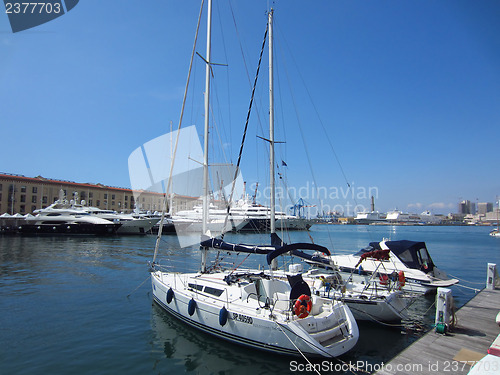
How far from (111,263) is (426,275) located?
2554cm

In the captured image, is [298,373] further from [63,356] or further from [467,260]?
[467,260]

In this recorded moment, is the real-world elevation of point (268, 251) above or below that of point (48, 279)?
above

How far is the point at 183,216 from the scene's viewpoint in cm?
8500

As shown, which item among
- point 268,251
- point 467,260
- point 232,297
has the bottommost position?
point 467,260

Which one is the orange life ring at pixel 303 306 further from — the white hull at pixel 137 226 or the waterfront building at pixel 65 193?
the waterfront building at pixel 65 193

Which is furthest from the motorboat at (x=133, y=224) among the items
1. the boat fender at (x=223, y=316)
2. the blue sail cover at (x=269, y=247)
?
the boat fender at (x=223, y=316)

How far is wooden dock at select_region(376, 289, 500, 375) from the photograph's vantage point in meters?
7.06

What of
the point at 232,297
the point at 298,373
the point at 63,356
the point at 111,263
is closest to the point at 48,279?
the point at 111,263

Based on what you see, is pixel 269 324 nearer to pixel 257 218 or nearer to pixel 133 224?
pixel 133 224

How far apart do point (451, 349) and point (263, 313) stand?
5.37 metres

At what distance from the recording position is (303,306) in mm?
9289

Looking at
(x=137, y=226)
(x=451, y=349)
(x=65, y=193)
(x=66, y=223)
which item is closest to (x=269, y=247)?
(x=451, y=349)

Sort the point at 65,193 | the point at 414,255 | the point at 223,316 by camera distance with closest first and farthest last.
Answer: the point at 223,316 < the point at 414,255 < the point at 65,193

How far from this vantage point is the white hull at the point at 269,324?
873 centimetres
